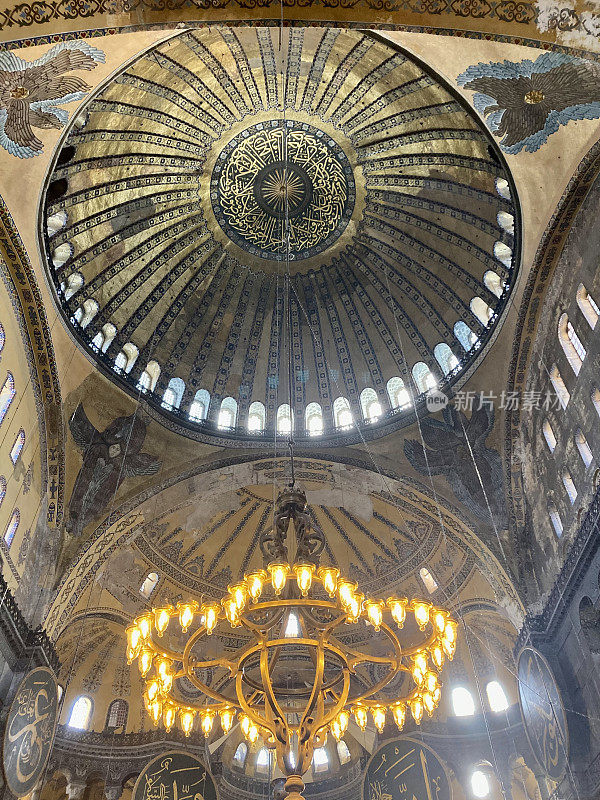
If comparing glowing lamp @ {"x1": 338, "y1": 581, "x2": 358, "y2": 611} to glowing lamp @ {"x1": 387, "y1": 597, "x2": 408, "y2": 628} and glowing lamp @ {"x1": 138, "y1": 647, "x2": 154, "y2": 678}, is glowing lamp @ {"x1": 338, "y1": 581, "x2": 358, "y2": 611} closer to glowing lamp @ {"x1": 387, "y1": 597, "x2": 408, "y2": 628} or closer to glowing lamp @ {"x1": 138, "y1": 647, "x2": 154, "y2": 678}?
glowing lamp @ {"x1": 387, "y1": 597, "x2": 408, "y2": 628}

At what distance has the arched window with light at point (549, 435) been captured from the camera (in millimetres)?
10859

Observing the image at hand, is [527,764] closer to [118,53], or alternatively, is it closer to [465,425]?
[465,425]

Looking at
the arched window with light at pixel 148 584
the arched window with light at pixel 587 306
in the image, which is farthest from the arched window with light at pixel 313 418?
the arched window with light at pixel 587 306

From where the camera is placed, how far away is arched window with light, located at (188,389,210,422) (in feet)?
46.1

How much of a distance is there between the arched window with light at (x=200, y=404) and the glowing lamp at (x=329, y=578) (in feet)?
23.1

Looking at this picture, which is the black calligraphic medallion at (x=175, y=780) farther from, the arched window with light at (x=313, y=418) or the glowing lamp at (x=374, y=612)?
the glowing lamp at (x=374, y=612)

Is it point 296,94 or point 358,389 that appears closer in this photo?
point 296,94

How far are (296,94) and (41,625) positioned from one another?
10027 millimetres

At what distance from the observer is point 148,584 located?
1424 cm

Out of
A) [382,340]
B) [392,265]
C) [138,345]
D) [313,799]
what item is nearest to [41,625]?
[138,345]

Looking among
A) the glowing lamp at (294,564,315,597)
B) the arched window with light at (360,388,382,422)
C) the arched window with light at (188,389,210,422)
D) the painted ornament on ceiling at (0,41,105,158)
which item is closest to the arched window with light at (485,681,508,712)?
the arched window with light at (360,388,382,422)

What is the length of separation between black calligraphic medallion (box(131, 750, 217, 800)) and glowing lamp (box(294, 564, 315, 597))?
25.9 ft

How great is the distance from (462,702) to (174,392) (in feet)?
28.4

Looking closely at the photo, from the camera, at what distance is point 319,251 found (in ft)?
46.7
